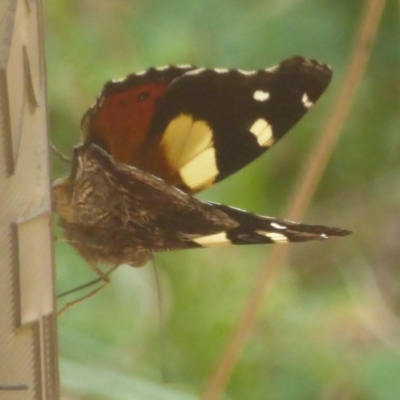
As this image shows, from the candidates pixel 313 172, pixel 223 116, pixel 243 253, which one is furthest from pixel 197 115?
pixel 243 253

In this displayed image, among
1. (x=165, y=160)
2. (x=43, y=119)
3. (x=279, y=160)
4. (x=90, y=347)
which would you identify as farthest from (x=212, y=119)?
(x=279, y=160)

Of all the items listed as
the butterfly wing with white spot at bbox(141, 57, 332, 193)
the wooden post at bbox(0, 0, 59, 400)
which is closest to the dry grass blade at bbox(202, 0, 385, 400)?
the butterfly wing with white spot at bbox(141, 57, 332, 193)

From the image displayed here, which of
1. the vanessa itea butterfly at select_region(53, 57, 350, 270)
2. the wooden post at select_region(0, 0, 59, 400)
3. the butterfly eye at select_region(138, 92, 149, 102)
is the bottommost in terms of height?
the wooden post at select_region(0, 0, 59, 400)

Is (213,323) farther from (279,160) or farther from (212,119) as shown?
(212,119)

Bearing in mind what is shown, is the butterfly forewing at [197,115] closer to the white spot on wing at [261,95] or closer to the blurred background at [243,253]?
the white spot on wing at [261,95]

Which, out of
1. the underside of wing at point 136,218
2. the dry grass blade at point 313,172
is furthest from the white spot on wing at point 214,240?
the dry grass blade at point 313,172

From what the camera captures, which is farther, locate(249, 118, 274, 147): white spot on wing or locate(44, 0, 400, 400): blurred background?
locate(44, 0, 400, 400): blurred background

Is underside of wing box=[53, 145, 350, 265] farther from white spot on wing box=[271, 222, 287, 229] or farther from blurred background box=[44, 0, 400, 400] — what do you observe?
blurred background box=[44, 0, 400, 400]
